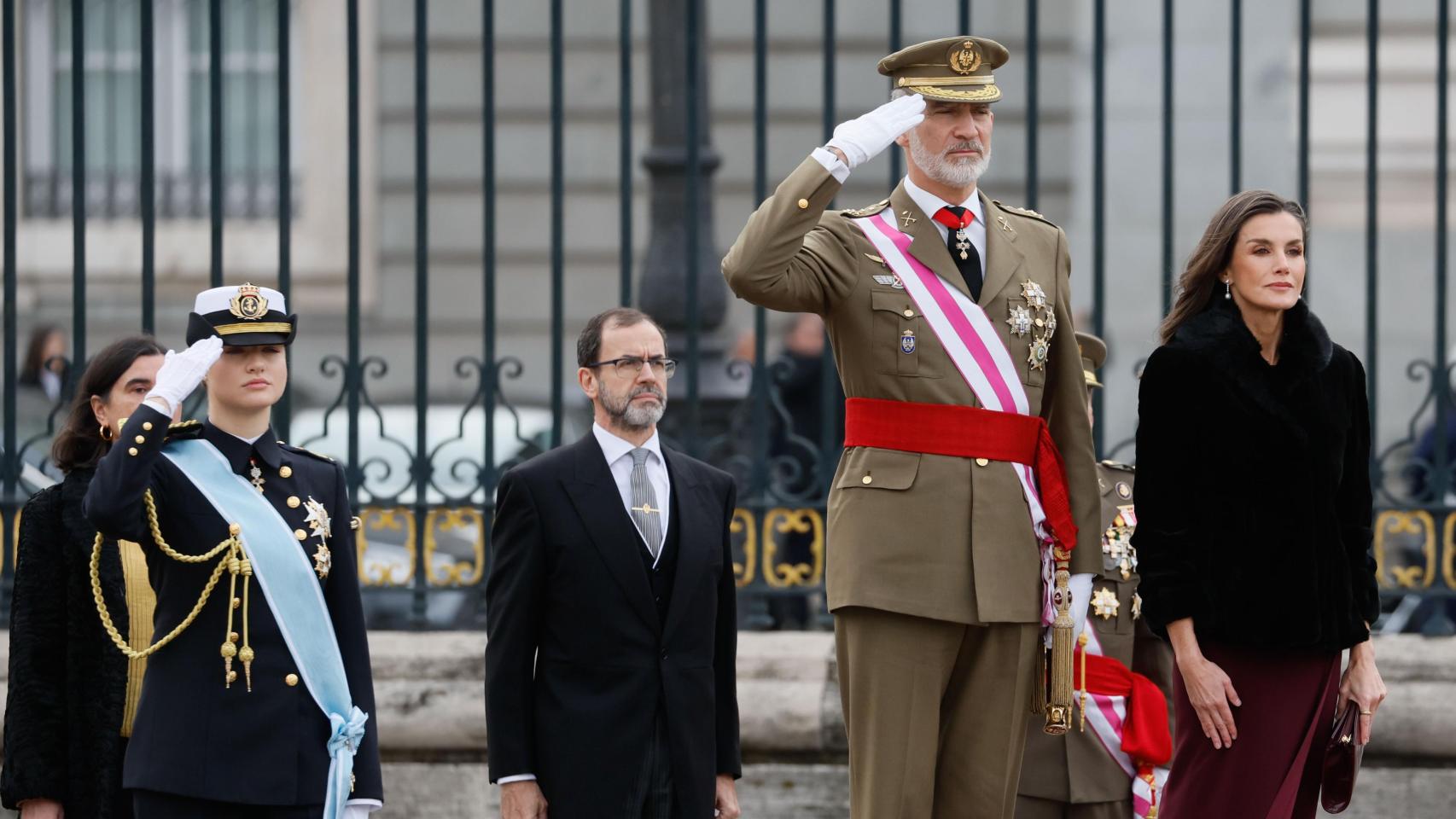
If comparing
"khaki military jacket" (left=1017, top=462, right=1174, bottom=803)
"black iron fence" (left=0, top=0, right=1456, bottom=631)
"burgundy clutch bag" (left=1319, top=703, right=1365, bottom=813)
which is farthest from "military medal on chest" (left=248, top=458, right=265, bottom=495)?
"burgundy clutch bag" (left=1319, top=703, right=1365, bottom=813)

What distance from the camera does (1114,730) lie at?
525cm

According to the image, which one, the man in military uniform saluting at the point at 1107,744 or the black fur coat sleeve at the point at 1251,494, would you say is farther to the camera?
the man in military uniform saluting at the point at 1107,744

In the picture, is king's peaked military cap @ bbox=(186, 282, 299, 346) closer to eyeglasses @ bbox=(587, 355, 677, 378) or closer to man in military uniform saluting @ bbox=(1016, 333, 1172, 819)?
eyeglasses @ bbox=(587, 355, 677, 378)

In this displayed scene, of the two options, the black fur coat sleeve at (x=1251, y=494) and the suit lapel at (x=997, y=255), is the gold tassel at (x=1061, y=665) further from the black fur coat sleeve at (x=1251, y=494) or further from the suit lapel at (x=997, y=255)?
the suit lapel at (x=997, y=255)

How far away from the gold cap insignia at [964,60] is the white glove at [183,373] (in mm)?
1603

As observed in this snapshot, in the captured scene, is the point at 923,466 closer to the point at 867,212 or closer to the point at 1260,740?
the point at 867,212

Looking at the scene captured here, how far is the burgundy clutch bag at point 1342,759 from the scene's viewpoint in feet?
15.7

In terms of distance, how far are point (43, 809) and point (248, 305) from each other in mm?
1288

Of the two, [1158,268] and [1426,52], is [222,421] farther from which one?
[1426,52]

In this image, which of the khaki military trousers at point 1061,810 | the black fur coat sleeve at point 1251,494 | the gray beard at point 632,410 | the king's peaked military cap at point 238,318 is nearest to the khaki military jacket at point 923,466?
the black fur coat sleeve at point 1251,494

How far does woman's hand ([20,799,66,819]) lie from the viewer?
509 centimetres

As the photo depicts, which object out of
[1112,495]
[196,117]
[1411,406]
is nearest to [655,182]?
[1112,495]

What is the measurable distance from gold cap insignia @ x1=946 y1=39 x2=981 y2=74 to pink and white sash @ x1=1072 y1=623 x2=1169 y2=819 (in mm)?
1308

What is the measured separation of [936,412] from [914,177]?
511 mm
